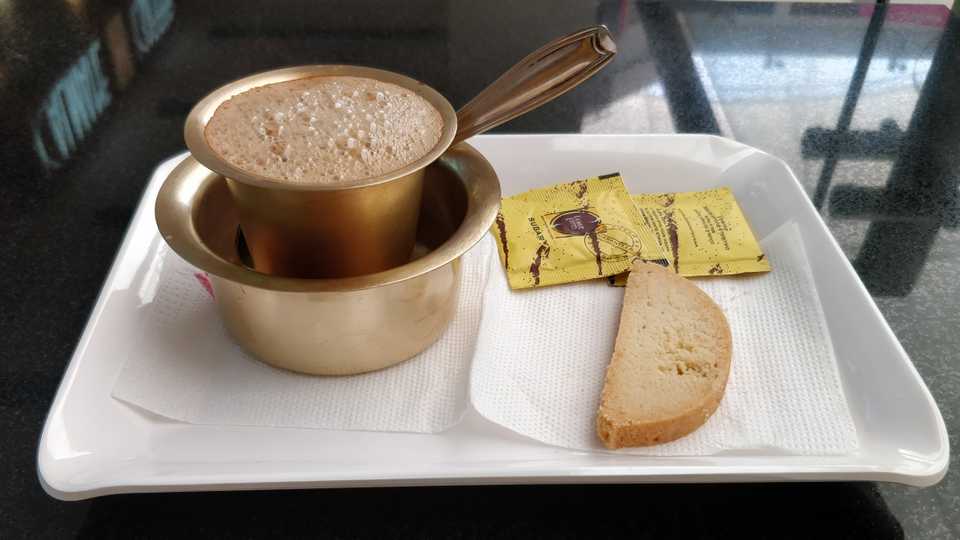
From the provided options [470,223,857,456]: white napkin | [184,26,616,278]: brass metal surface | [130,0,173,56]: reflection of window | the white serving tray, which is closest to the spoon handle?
[184,26,616,278]: brass metal surface

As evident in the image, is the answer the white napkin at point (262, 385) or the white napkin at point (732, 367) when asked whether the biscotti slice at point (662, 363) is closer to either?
the white napkin at point (732, 367)

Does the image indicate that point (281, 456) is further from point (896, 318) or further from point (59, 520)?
point (896, 318)

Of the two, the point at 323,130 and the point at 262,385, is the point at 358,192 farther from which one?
the point at 262,385

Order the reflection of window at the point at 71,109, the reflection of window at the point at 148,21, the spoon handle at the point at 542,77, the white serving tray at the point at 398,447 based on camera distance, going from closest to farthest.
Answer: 1. the white serving tray at the point at 398,447
2. the spoon handle at the point at 542,77
3. the reflection of window at the point at 71,109
4. the reflection of window at the point at 148,21

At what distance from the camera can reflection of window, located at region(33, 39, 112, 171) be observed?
3.63 ft

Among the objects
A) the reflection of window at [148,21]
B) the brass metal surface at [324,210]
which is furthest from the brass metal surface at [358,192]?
the reflection of window at [148,21]

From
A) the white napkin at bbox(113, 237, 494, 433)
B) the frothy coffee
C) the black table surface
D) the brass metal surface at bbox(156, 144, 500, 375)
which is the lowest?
the black table surface

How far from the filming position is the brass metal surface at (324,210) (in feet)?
2.19

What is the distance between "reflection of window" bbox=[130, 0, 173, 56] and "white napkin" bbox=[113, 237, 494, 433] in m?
0.78

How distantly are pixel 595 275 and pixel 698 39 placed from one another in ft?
2.61

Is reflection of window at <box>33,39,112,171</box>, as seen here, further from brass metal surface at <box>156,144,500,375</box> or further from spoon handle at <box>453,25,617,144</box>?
spoon handle at <box>453,25,617,144</box>

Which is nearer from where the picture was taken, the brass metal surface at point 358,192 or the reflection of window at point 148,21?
the brass metal surface at point 358,192

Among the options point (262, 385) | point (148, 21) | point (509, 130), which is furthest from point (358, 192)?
point (148, 21)

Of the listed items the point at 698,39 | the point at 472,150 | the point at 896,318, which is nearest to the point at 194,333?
the point at 472,150
